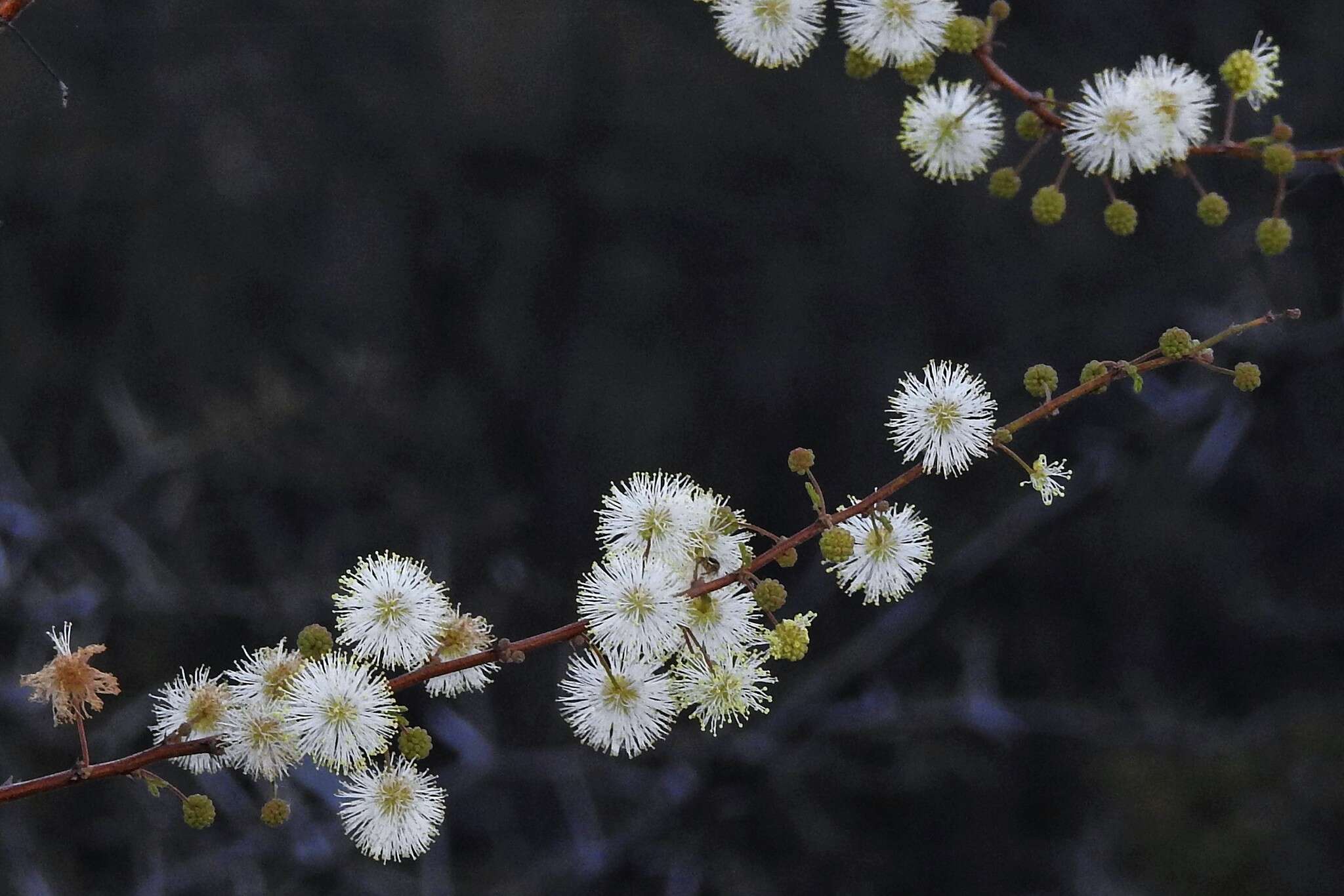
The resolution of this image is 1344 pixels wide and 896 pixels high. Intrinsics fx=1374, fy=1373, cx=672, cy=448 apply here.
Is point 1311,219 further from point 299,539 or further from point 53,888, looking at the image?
point 53,888

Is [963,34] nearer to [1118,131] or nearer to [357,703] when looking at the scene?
[1118,131]

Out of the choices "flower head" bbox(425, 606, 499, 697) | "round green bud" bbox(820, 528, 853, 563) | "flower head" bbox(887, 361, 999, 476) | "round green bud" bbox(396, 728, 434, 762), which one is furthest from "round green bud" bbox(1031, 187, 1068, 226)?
"round green bud" bbox(396, 728, 434, 762)

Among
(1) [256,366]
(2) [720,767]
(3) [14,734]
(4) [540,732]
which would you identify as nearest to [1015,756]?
(2) [720,767]

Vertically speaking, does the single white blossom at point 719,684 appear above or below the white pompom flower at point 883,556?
below

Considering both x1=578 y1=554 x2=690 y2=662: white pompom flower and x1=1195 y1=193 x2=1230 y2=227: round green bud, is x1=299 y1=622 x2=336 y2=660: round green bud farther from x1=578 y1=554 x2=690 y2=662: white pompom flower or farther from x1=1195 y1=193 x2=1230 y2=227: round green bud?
x1=1195 y1=193 x2=1230 y2=227: round green bud

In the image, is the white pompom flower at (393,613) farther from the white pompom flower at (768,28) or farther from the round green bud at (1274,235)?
the round green bud at (1274,235)

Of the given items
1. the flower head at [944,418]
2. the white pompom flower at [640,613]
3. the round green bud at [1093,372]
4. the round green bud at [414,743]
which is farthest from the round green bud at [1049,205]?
the round green bud at [414,743]
